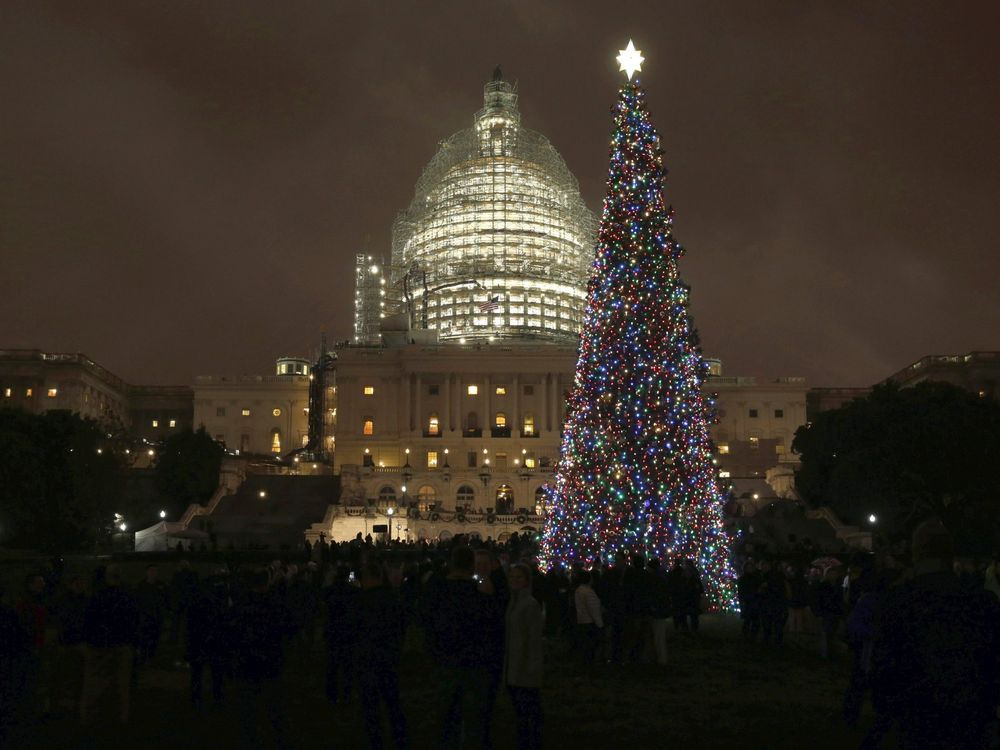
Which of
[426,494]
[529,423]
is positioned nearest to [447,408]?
[529,423]

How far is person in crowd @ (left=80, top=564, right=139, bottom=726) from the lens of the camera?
14.0 metres

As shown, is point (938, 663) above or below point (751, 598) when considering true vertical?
above

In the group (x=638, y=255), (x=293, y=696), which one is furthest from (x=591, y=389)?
(x=293, y=696)

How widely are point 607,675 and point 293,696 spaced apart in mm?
4968

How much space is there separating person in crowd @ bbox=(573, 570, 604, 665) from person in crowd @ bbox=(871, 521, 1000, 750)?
467 inches

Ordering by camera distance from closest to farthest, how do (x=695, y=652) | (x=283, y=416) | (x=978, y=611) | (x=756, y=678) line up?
(x=978, y=611), (x=756, y=678), (x=695, y=652), (x=283, y=416)

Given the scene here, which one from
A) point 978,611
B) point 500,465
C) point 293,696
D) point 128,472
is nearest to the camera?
point 978,611

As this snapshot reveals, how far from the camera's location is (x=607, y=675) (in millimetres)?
18219

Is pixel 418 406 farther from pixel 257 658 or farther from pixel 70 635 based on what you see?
pixel 257 658

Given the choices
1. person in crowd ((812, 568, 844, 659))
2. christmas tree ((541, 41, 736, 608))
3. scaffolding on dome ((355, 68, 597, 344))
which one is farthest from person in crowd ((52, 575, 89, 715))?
scaffolding on dome ((355, 68, 597, 344))

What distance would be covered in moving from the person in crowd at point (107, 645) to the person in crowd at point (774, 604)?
1268cm

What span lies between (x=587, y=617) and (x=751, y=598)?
5724 mm

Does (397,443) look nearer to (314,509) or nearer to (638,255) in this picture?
(314,509)

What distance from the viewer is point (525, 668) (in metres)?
10.7
